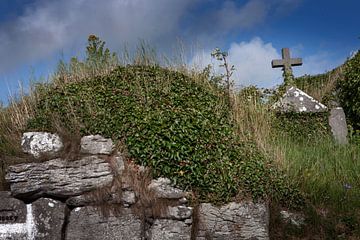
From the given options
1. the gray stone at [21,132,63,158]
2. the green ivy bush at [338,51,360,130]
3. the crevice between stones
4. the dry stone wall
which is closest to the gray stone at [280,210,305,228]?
the dry stone wall

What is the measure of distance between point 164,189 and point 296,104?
4.47 metres

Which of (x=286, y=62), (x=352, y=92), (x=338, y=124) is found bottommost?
(x=338, y=124)

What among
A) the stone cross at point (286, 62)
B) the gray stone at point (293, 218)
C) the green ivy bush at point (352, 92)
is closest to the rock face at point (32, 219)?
the gray stone at point (293, 218)

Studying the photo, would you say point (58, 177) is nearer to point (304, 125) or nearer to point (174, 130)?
point (174, 130)

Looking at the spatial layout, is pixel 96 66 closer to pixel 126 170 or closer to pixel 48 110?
pixel 48 110

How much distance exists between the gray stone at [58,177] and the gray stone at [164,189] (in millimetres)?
500

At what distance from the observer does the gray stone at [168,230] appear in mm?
5145

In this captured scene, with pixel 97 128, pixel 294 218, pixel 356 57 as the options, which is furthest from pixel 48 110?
pixel 356 57

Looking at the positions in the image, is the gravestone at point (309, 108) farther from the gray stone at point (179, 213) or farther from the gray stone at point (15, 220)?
the gray stone at point (15, 220)

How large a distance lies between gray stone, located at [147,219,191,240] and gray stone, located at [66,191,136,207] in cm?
38

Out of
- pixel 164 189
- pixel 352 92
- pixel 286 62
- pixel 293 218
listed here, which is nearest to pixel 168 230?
pixel 164 189

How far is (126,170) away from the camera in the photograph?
17.6ft

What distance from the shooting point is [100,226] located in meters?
5.09

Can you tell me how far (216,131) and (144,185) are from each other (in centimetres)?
119
